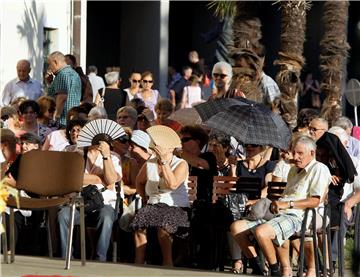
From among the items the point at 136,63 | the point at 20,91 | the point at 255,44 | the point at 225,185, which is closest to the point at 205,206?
the point at 225,185

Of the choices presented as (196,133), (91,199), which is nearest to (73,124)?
(196,133)

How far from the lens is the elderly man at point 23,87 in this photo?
1706 centimetres

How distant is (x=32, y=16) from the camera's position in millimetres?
20094

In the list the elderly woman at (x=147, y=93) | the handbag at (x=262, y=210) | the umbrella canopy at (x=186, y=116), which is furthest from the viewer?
the elderly woman at (x=147, y=93)

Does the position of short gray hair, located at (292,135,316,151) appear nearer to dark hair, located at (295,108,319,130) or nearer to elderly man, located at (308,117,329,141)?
elderly man, located at (308,117,329,141)

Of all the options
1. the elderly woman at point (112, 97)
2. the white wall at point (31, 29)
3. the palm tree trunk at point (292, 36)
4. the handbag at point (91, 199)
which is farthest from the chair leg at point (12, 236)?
the palm tree trunk at point (292, 36)

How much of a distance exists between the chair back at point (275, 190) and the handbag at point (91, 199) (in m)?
1.58

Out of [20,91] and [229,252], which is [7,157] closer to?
[229,252]

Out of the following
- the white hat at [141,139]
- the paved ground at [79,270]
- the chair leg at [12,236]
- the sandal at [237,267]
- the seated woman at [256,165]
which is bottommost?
the sandal at [237,267]

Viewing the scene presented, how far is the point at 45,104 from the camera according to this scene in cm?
1521

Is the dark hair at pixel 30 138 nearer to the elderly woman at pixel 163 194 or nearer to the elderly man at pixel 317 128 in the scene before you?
Answer: the elderly woman at pixel 163 194

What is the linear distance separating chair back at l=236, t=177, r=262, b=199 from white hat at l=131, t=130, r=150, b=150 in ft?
4.09

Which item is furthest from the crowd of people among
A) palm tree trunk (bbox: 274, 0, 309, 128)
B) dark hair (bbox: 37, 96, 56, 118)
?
palm tree trunk (bbox: 274, 0, 309, 128)

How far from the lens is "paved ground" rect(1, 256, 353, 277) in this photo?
1056 cm
